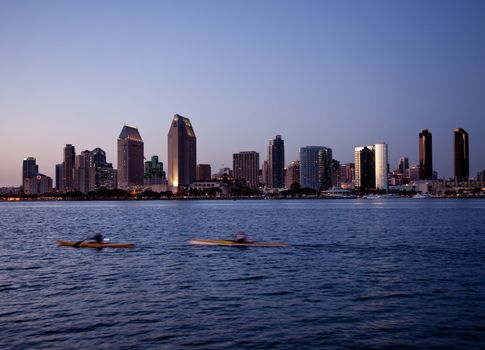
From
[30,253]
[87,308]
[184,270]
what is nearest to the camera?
[87,308]

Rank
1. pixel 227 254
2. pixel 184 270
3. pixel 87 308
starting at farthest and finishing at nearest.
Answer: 1. pixel 227 254
2. pixel 184 270
3. pixel 87 308

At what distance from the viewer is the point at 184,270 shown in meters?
39.4

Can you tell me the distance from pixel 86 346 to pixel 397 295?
1820 cm

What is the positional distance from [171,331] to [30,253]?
35.6 metres

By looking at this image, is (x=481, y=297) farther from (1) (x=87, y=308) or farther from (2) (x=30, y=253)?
(2) (x=30, y=253)

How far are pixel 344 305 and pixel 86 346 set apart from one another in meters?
13.8

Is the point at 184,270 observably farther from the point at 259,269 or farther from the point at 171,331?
the point at 171,331

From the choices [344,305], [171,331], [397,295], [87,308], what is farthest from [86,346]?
[397,295]

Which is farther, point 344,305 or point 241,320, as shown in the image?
point 344,305

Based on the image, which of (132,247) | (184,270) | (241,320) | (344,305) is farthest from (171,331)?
(132,247)

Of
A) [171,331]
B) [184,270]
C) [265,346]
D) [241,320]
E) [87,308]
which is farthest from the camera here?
[184,270]

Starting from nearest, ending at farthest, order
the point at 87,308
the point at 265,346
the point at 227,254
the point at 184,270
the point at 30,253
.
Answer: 1. the point at 265,346
2. the point at 87,308
3. the point at 184,270
4. the point at 227,254
5. the point at 30,253

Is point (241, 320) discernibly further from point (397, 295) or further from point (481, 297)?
point (481, 297)

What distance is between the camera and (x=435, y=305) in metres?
27.5
